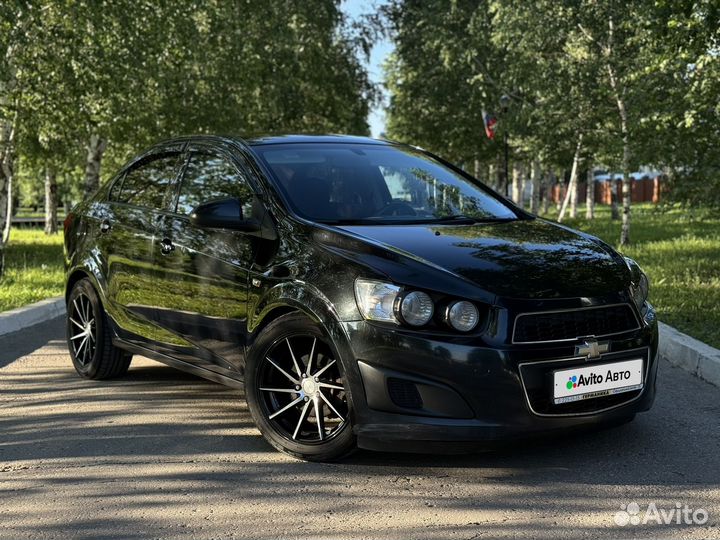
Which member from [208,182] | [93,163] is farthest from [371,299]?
[93,163]

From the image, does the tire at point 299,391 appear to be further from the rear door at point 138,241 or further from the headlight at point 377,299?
the rear door at point 138,241

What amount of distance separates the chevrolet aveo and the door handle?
0.5 inches

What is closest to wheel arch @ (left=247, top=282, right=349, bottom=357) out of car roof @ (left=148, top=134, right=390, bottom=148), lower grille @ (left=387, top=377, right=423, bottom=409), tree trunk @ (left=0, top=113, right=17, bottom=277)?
lower grille @ (left=387, top=377, right=423, bottom=409)

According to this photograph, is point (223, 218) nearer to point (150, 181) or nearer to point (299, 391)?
point (299, 391)

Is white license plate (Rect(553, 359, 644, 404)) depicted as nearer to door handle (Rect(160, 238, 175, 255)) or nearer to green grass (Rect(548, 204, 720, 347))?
door handle (Rect(160, 238, 175, 255))

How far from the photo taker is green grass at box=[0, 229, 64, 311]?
10820 millimetres

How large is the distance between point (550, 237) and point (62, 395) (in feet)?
11.2

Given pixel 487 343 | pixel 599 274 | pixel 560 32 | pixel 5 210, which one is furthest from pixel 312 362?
pixel 560 32

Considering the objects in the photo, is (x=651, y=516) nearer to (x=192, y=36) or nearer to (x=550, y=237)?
(x=550, y=237)

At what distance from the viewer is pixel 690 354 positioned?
22.0 ft

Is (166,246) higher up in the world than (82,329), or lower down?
higher up

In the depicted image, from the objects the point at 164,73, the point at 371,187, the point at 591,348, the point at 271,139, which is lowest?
the point at 591,348

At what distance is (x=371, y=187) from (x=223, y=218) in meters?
0.96

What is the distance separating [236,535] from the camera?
11.2 ft
